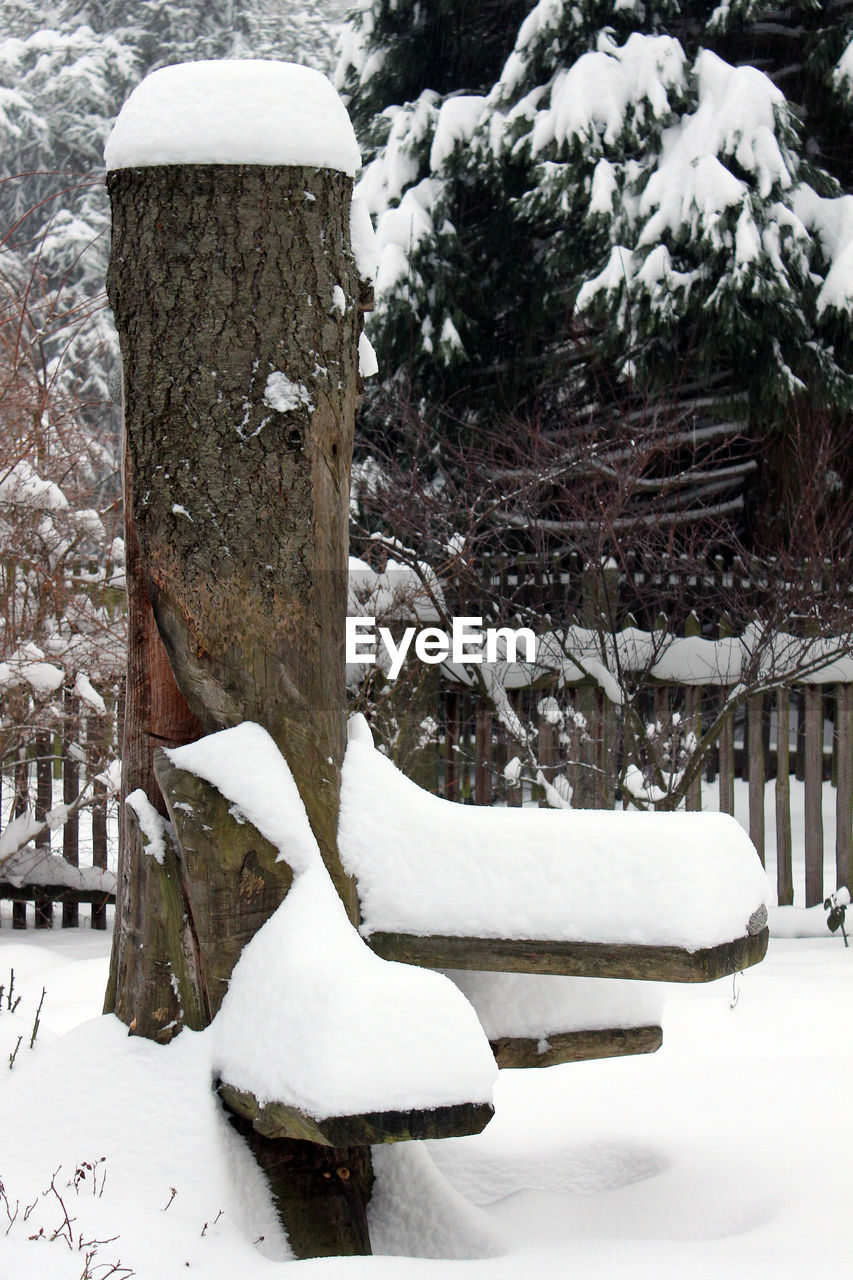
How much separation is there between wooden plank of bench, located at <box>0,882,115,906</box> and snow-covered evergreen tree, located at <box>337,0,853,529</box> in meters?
3.53

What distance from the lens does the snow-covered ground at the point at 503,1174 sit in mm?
1933

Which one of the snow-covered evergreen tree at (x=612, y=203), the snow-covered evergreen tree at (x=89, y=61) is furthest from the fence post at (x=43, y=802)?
the snow-covered evergreen tree at (x=89, y=61)

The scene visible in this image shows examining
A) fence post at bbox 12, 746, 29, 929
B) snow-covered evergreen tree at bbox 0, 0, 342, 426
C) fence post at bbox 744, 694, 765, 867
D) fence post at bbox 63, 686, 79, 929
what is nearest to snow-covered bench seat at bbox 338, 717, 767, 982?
fence post at bbox 744, 694, 765, 867

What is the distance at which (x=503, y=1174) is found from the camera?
9.19 feet

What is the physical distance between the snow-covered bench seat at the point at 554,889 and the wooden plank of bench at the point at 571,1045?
0.84 ft

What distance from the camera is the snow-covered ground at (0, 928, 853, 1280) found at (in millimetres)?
1933

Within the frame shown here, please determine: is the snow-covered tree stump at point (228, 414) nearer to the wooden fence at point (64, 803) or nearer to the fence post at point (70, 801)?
the wooden fence at point (64, 803)

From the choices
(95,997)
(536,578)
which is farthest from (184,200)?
(536,578)

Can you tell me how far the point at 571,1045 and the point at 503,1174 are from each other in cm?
72

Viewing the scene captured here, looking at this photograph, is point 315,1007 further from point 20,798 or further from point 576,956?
point 20,798

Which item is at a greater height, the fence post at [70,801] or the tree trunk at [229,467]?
the tree trunk at [229,467]

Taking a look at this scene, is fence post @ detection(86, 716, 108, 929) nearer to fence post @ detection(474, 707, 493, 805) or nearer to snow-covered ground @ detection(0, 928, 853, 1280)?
fence post @ detection(474, 707, 493, 805)

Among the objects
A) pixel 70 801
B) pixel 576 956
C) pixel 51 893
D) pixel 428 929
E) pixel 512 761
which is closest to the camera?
pixel 576 956
